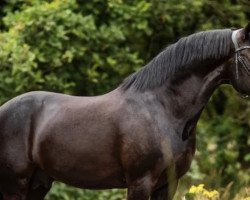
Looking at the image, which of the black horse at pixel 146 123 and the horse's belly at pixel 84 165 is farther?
the horse's belly at pixel 84 165

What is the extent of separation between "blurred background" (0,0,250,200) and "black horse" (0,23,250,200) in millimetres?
2058

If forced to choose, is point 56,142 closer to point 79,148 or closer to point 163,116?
point 79,148

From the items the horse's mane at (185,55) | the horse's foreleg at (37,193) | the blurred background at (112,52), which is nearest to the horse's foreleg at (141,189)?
the horse's mane at (185,55)

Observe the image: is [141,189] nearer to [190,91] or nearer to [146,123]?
[146,123]

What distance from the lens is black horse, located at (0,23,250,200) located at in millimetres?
3963

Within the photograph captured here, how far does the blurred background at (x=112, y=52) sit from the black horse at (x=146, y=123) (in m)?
2.06

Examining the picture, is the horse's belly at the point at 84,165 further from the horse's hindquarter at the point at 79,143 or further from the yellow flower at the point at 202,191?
the yellow flower at the point at 202,191

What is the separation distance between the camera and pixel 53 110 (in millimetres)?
4297

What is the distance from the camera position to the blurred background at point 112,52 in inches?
258

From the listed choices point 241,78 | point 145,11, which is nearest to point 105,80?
point 145,11

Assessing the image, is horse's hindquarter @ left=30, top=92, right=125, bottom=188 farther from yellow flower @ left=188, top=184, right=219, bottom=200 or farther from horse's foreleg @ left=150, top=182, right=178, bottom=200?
yellow flower @ left=188, top=184, right=219, bottom=200

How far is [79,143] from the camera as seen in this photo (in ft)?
13.6

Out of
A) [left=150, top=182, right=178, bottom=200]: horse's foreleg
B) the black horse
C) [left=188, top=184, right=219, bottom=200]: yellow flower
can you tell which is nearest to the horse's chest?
the black horse

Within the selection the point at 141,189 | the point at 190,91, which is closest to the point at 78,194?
the point at 141,189
